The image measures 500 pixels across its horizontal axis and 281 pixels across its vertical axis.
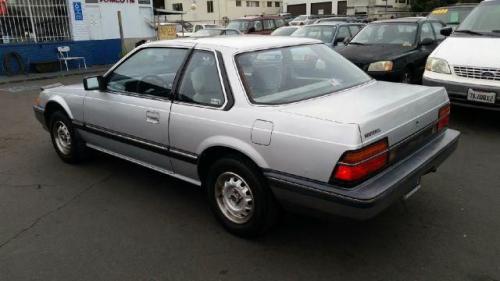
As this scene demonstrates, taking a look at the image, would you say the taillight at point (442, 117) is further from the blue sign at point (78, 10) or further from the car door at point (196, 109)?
the blue sign at point (78, 10)

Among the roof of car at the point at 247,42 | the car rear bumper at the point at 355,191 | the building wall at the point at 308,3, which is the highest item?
the building wall at the point at 308,3

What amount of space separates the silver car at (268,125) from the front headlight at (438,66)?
2.77 meters

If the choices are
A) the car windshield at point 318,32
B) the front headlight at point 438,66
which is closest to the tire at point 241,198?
the front headlight at point 438,66

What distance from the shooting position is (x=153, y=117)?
12.4 feet

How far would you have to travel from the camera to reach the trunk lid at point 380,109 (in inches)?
111

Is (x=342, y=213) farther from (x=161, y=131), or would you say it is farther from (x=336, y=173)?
(x=161, y=131)

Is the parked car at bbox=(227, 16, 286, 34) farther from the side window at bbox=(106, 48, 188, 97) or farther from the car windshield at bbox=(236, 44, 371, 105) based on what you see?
the car windshield at bbox=(236, 44, 371, 105)

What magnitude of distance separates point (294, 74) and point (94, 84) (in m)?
2.08

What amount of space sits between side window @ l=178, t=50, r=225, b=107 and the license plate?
393 cm

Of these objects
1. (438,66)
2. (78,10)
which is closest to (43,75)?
(78,10)

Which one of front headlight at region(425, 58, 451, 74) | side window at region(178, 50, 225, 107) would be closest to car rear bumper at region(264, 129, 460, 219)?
side window at region(178, 50, 225, 107)

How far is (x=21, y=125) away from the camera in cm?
737

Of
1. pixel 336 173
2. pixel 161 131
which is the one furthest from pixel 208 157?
pixel 336 173

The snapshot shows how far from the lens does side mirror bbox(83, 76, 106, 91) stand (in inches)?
171
